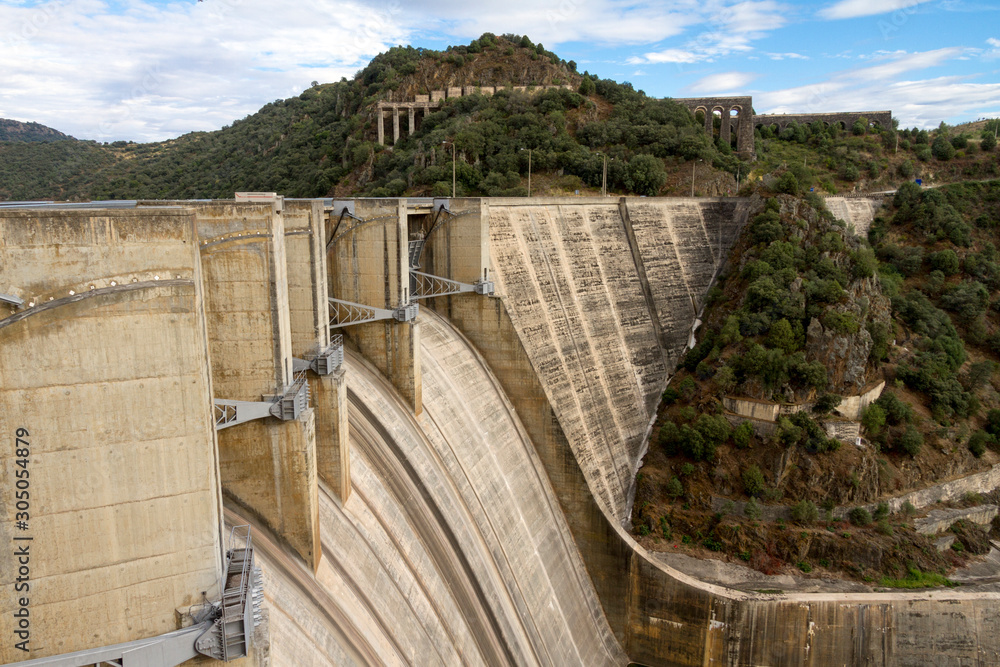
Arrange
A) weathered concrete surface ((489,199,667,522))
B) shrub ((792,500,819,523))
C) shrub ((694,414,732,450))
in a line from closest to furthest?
shrub ((792,500,819,523)), weathered concrete surface ((489,199,667,522)), shrub ((694,414,732,450))

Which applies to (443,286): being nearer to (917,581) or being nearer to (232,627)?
(232,627)

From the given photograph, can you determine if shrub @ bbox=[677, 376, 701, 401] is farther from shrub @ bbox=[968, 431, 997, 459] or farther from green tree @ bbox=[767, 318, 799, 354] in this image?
shrub @ bbox=[968, 431, 997, 459]

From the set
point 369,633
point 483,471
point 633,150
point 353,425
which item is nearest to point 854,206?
point 633,150

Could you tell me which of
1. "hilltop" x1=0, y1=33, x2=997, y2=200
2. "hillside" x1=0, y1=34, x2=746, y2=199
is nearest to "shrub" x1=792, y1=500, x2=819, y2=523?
"hilltop" x1=0, y1=33, x2=997, y2=200

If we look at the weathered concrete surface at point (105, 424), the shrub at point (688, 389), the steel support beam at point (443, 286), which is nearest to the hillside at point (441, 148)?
the shrub at point (688, 389)

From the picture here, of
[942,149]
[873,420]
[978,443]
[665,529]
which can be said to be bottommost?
[665,529]

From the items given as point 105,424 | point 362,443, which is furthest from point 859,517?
point 105,424

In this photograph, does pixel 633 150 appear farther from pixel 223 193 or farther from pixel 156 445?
pixel 156 445
